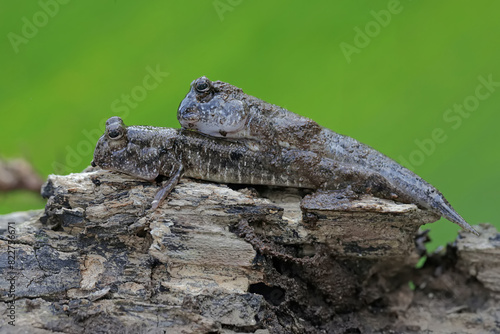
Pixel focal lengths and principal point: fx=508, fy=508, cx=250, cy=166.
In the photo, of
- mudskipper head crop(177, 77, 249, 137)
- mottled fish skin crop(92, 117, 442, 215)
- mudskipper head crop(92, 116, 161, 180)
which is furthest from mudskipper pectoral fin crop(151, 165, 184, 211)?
mudskipper head crop(177, 77, 249, 137)

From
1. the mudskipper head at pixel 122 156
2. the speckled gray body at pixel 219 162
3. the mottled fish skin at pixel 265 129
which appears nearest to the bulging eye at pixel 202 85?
the mottled fish skin at pixel 265 129

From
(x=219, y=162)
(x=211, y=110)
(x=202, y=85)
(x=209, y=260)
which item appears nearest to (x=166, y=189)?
(x=219, y=162)

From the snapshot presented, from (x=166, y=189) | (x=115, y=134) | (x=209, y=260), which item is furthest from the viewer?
(x=115, y=134)

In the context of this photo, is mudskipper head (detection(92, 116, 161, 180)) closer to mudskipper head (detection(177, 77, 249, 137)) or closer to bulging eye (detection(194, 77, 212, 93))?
mudskipper head (detection(177, 77, 249, 137))

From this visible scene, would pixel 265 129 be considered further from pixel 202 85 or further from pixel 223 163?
pixel 202 85

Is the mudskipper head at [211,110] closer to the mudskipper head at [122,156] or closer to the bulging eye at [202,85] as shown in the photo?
the bulging eye at [202,85]

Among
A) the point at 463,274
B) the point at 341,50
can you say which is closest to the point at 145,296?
the point at 463,274
